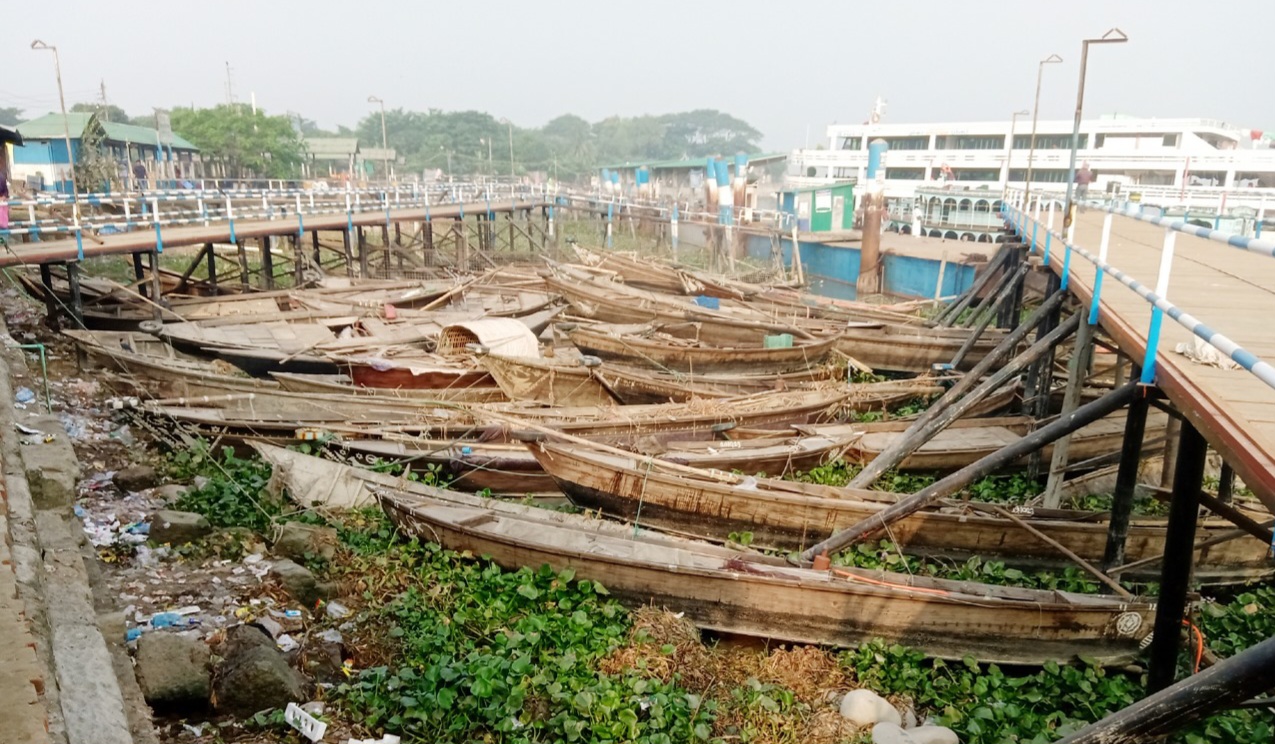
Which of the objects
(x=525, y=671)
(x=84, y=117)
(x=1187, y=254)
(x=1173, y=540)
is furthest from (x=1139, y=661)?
(x=84, y=117)

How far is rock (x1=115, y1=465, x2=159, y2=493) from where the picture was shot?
9.22 m

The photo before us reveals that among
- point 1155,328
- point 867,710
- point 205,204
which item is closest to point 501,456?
point 867,710

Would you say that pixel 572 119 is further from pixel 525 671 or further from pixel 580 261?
pixel 525 671

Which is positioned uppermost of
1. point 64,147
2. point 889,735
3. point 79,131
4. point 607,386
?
point 79,131

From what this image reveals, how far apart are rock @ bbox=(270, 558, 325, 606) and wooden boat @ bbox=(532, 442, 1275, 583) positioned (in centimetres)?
279

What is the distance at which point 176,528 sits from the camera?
313 inches

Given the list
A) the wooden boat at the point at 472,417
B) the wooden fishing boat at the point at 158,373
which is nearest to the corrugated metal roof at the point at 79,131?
the wooden fishing boat at the point at 158,373

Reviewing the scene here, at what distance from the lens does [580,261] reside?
86.4ft

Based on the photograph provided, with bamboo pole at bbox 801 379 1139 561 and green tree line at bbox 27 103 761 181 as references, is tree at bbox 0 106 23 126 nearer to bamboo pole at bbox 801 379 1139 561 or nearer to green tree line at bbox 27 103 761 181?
green tree line at bbox 27 103 761 181

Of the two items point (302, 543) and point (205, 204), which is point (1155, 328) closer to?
point (302, 543)

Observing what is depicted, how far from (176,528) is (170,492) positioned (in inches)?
58.7

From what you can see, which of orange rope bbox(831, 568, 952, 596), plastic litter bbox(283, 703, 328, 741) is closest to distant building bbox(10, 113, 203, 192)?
plastic litter bbox(283, 703, 328, 741)

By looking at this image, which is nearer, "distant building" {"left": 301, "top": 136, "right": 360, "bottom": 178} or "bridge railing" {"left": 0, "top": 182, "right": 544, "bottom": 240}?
"bridge railing" {"left": 0, "top": 182, "right": 544, "bottom": 240}

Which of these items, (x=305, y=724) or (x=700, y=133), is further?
(x=700, y=133)
